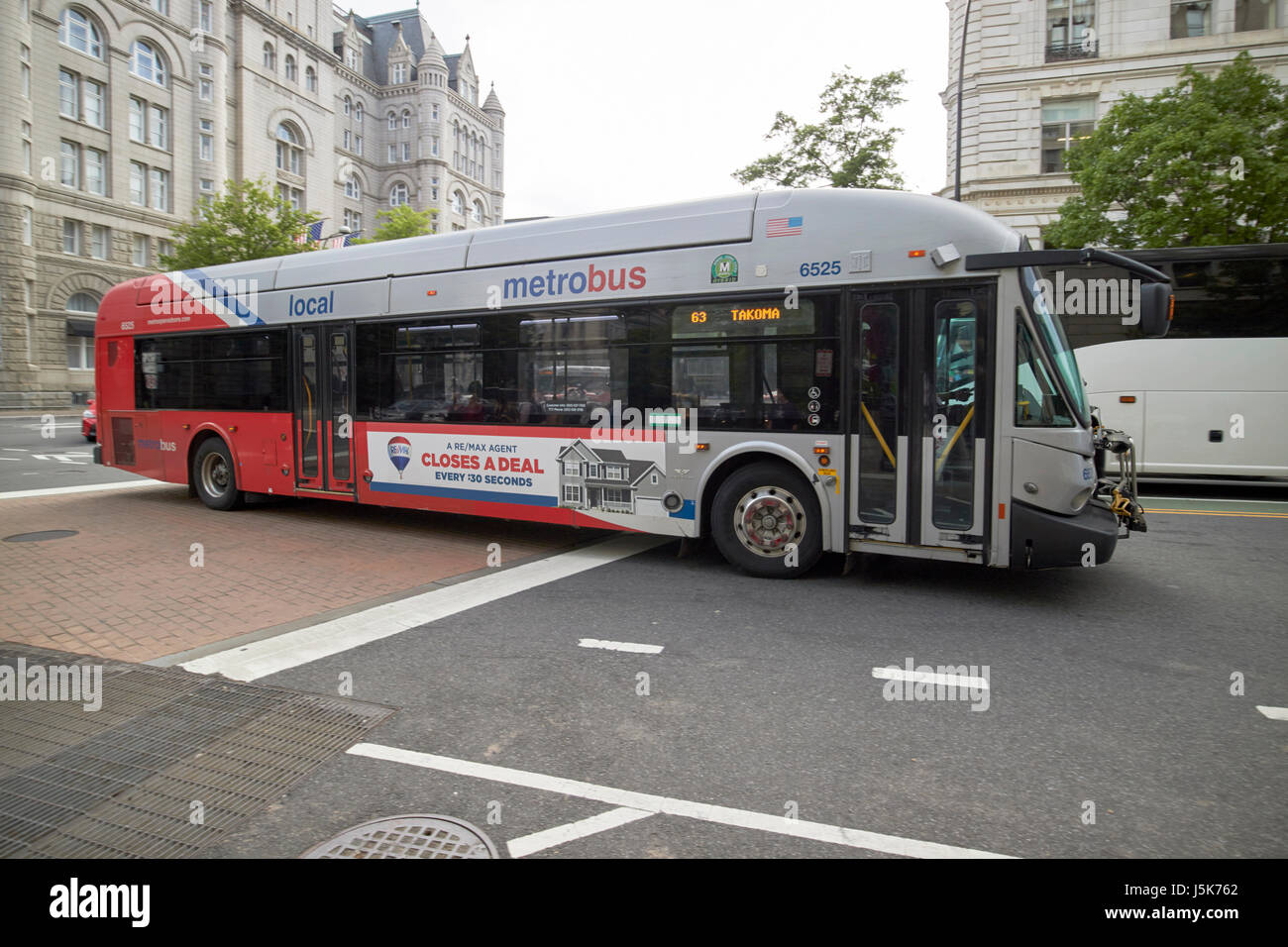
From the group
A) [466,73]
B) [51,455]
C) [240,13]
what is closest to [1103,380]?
[51,455]

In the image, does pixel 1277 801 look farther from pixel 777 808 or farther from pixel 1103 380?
pixel 1103 380

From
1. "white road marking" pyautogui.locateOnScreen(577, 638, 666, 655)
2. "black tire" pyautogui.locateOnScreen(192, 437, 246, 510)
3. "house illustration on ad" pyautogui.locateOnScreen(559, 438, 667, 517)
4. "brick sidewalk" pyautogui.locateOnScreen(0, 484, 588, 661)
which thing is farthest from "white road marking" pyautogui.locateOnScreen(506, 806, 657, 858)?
"black tire" pyautogui.locateOnScreen(192, 437, 246, 510)

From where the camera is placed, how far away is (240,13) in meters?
58.3

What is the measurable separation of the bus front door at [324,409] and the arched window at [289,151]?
62.1 metres

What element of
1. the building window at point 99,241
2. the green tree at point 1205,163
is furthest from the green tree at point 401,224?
the green tree at point 1205,163

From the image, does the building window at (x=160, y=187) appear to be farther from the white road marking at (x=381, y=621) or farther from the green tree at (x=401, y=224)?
the white road marking at (x=381, y=621)

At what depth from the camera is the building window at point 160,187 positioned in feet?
167

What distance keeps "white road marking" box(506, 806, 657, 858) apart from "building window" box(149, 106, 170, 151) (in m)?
61.1

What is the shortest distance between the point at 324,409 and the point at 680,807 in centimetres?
846

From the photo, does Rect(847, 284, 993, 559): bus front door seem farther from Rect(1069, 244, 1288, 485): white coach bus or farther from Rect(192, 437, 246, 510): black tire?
Rect(192, 437, 246, 510): black tire

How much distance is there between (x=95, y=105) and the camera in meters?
47.2

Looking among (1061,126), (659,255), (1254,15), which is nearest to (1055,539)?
(659,255)

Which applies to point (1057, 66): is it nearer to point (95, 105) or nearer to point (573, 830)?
point (573, 830)

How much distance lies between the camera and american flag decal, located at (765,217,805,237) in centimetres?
693
